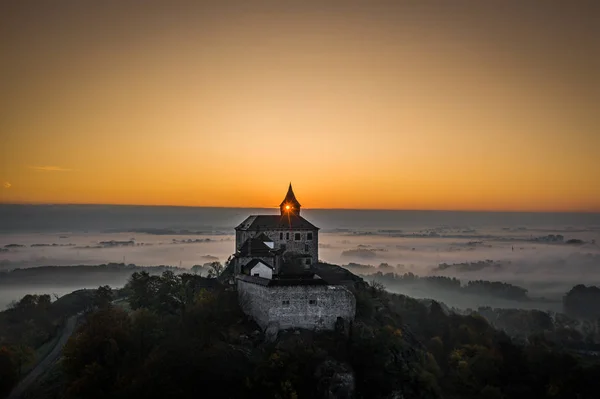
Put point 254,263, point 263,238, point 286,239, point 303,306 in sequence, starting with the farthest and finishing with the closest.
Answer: point 286,239 → point 263,238 → point 254,263 → point 303,306

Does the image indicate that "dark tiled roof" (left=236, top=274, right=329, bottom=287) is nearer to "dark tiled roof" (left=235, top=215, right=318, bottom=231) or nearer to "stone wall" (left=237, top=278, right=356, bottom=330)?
"stone wall" (left=237, top=278, right=356, bottom=330)

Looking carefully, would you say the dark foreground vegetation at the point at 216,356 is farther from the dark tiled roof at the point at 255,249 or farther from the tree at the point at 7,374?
the dark tiled roof at the point at 255,249

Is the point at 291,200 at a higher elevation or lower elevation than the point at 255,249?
higher

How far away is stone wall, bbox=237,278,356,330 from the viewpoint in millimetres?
50688

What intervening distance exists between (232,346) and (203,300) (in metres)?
6.11

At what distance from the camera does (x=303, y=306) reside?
5109 centimetres

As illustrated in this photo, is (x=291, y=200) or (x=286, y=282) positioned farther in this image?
(x=291, y=200)

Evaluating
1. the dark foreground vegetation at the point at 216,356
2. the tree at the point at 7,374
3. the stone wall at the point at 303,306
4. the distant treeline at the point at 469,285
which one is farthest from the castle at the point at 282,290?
the distant treeline at the point at 469,285

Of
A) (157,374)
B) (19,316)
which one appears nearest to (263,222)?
(157,374)

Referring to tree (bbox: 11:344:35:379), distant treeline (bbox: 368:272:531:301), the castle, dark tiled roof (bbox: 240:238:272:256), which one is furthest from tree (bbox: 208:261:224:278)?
distant treeline (bbox: 368:272:531:301)

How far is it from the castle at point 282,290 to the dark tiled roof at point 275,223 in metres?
0.62

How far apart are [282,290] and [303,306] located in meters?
2.25

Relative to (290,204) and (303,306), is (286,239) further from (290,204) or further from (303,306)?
(303,306)

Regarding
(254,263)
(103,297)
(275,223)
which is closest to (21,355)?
(103,297)
